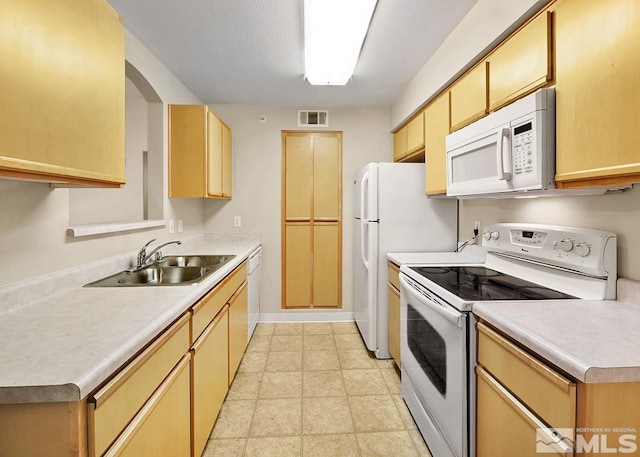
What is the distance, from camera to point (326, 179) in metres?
3.62

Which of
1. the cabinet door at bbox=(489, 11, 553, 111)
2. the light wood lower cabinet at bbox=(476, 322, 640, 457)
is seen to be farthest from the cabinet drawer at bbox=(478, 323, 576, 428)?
the cabinet door at bbox=(489, 11, 553, 111)

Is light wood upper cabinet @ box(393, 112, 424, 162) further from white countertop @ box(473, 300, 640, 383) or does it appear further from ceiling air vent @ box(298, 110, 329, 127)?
white countertop @ box(473, 300, 640, 383)

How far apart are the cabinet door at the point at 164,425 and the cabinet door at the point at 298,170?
A: 244 cm

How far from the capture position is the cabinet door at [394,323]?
2.39m

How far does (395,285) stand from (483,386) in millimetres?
1230

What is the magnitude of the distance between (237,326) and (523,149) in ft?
6.89

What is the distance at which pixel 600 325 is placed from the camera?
1.02 metres

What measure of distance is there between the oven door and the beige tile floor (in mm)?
190

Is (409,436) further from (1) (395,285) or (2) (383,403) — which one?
(1) (395,285)

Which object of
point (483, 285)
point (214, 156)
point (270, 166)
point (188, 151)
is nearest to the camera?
A: point (483, 285)

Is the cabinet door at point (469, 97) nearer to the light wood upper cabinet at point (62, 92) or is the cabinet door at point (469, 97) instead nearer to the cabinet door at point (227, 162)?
Answer: the light wood upper cabinet at point (62, 92)

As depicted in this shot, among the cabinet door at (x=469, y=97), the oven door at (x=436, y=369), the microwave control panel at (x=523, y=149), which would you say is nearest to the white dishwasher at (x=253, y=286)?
the oven door at (x=436, y=369)

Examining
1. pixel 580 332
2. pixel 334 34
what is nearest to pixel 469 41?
pixel 334 34

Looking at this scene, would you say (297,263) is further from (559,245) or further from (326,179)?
(559,245)
